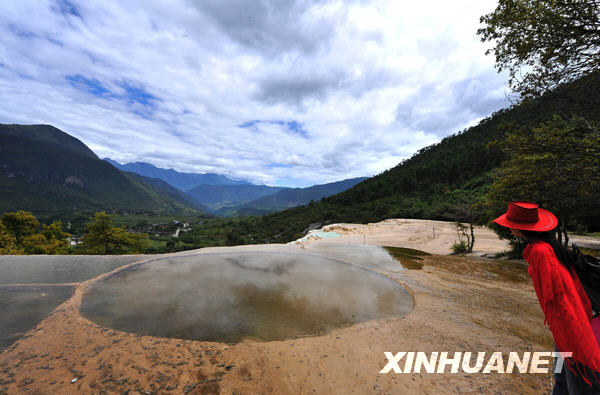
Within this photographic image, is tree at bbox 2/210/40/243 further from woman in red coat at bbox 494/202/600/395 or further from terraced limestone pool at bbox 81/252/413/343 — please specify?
woman in red coat at bbox 494/202/600/395

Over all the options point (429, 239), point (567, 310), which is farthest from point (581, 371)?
point (429, 239)

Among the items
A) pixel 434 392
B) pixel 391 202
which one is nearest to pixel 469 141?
pixel 391 202

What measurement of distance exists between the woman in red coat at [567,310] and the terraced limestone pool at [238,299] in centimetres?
434

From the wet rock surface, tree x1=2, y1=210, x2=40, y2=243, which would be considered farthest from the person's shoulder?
tree x1=2, y1=210, x2=40, y2=243

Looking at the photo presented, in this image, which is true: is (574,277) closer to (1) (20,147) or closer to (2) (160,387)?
(2) (160,387)

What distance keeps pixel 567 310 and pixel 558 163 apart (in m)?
7.63

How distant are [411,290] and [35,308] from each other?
11667 millimetres

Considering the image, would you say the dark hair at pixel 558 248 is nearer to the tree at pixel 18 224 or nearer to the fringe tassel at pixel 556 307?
the fringe tassel at pixel 556 307

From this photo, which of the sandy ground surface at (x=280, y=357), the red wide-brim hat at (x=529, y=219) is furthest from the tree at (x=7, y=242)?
the red wide-brim hat at (x=529, y=219)

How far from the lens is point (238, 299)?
7273mm

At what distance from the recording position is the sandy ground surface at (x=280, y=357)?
3672mm

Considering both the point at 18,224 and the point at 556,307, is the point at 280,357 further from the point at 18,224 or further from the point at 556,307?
the point at 18,224

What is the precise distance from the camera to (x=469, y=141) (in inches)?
2418

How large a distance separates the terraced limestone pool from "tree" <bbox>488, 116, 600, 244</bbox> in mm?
5942
